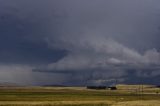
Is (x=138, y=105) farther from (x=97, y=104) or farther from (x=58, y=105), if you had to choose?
(x=58, y=105)

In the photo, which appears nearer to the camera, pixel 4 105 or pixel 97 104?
pixel 4 105

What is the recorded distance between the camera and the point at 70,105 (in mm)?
107875

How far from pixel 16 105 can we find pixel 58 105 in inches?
493

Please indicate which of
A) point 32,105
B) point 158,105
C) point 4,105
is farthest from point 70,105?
point 158,105

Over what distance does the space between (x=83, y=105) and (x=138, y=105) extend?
1669 centimetres

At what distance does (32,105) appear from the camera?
106 meters

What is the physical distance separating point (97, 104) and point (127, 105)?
11.0 metres

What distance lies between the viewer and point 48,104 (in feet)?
358

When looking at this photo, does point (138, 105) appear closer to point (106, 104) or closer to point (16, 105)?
point (106, 104)

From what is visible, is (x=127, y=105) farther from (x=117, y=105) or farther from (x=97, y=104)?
(x=97, y=104)

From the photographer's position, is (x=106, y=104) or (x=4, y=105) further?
(x=106, y=104)

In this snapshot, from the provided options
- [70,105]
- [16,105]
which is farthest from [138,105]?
[16,105]

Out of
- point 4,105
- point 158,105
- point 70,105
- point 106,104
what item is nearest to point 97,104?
point 106,104

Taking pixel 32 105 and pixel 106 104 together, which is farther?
pixel 106 104
